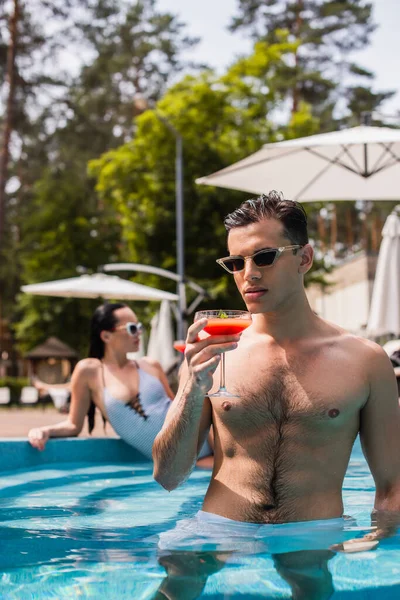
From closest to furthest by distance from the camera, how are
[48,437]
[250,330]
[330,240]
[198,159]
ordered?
[250,330]
[48,437]
[198,159]
[330,240]

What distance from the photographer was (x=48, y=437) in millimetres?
7000

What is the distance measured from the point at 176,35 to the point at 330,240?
2040 centimetres

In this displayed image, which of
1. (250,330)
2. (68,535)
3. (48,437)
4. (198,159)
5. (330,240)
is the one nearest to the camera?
(250,330)

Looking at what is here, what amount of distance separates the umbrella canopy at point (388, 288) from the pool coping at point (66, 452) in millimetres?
5596

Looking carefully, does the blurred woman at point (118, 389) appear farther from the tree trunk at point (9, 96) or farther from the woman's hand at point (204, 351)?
the tree trunk at point (9, 96)

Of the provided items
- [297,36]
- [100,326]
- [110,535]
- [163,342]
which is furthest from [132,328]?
[297,36]

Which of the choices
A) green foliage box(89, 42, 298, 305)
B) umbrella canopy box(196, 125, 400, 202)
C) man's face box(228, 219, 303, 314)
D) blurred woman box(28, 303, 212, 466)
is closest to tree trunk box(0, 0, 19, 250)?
green foliage box(89, 42, 298, 305)

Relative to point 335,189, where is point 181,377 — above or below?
below

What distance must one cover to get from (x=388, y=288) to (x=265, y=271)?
9224mm

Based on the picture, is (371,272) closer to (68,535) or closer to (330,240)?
(330,240)

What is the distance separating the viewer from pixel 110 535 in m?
4.29

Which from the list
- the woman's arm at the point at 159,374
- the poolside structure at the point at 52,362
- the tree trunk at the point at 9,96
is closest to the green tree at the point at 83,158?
the poolside structure at the point at 52,362

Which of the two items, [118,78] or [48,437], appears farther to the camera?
[118,78]

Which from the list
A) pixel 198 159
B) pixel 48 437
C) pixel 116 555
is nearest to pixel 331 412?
pixel 116 555
